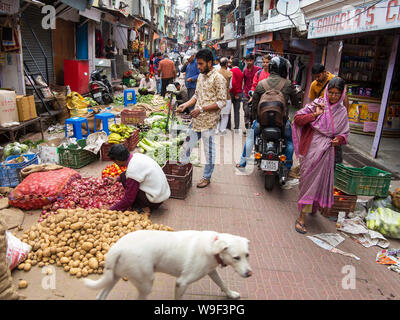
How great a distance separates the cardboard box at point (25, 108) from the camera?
21.9 feet

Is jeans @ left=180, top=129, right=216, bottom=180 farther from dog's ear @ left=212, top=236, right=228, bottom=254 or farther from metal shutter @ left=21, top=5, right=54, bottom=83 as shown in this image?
metal shutter @ left=21, top=5, right=54, bottom=83

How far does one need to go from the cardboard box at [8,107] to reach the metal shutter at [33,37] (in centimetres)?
328

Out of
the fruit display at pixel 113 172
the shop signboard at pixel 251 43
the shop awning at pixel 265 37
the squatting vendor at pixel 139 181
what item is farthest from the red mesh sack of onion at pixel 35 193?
the shop signboard at pixel 251 43

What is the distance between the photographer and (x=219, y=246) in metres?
2.29

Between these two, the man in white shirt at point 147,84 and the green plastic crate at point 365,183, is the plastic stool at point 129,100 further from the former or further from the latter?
the green plastic crate at point 365,183

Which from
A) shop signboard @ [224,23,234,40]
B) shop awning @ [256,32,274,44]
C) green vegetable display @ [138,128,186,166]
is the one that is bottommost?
green vegetable display @ [138,128,186,166]

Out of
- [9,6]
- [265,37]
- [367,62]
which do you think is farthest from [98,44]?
[367,62]

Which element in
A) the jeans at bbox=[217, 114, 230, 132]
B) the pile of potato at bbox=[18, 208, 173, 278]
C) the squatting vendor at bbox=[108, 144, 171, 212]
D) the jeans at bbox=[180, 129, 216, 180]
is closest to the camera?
the pile of potato at bbox=[18, 208, 173, 278]

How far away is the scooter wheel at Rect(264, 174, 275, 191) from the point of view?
18.0 ft

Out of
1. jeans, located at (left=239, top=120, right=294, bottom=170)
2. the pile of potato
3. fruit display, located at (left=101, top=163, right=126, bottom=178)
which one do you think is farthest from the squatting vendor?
jeans, located at (left=239, top=120, right=294, bottom=170)

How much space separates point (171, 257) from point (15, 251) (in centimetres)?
173

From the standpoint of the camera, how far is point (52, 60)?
36.2 feet

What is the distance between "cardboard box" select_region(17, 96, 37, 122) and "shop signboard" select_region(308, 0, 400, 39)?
25.0ft

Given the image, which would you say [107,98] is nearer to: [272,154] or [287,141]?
[287,141]
